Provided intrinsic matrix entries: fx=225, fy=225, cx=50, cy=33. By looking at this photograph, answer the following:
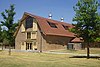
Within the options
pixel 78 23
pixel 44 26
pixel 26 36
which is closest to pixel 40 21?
pixel 44 26

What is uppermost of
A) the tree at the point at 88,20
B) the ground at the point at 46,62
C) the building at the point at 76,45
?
the tree at the point at 88,20

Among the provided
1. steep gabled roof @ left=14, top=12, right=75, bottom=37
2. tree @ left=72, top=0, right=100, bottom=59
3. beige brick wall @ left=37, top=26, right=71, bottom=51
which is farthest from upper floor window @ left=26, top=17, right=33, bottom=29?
tree @ left=72, top=0, right=100, bottom=59

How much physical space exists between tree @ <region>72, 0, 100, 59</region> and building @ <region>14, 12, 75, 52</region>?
19.3 metres

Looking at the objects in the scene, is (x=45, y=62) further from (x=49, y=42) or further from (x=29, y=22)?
(x=29, y=22)

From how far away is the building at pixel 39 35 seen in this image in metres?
52.2

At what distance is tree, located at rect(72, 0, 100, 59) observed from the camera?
31031 mm

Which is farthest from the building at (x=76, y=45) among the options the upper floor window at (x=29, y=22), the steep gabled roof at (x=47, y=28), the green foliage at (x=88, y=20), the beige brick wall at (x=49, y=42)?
the green foliage at (x=88, y=20)

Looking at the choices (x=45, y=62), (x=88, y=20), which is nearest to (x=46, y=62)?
(x=45, y=62)

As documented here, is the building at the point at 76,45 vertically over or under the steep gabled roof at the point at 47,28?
under

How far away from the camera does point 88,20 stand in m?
31.2

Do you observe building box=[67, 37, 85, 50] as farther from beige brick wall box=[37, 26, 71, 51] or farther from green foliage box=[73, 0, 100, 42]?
green foliage box=[73, 0, 100, 42]

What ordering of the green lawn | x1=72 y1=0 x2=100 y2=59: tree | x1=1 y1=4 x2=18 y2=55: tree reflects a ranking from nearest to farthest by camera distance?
the green lawn < x1=72 y1=0 x2=100 y2=59: tree < x1=1 y1=4 x2=18 y2=55: tree

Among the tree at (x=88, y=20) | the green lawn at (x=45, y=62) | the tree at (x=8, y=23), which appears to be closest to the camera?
the green lawn at (x=45, y=62)

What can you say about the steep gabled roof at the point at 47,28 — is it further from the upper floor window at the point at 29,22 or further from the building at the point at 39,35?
the upper floor window at the point at 29,22
